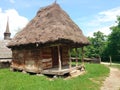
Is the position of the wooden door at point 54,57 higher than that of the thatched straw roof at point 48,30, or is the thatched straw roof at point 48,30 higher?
the thatched straw roof at point 48,30

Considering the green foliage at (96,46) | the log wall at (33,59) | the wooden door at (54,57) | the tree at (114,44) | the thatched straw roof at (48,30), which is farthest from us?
the green foliage at (96,46)

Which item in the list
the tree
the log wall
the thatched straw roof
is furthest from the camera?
the tree

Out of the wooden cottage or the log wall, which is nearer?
the wooden cottage

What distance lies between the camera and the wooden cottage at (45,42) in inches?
695

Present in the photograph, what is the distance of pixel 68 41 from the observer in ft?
58.4

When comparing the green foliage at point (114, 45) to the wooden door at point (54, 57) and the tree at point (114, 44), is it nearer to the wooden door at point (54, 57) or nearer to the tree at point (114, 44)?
the tree at point (114, 44)

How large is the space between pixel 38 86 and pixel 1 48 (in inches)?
841

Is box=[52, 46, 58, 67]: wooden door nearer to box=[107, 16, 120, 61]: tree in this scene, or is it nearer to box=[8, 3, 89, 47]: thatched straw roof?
box=[8, 3, 89, 47]: thatched straw roof

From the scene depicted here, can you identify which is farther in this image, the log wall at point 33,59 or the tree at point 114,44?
the tree at point 114,44

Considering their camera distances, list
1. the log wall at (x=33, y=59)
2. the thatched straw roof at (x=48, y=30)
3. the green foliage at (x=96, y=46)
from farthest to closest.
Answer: the green foliage at (x=96, y=46), the log wall at (x=33, y=59), the thatched straw roof at (x=48, y=30)

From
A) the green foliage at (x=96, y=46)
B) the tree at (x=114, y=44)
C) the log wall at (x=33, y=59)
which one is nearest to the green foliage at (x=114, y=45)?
the tree at (x=114, y=44)

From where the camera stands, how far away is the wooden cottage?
17656mm

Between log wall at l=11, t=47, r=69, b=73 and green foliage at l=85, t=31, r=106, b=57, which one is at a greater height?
green foliage at l=85, t=31, r=106, b=57

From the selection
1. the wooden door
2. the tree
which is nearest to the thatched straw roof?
the wooden door
